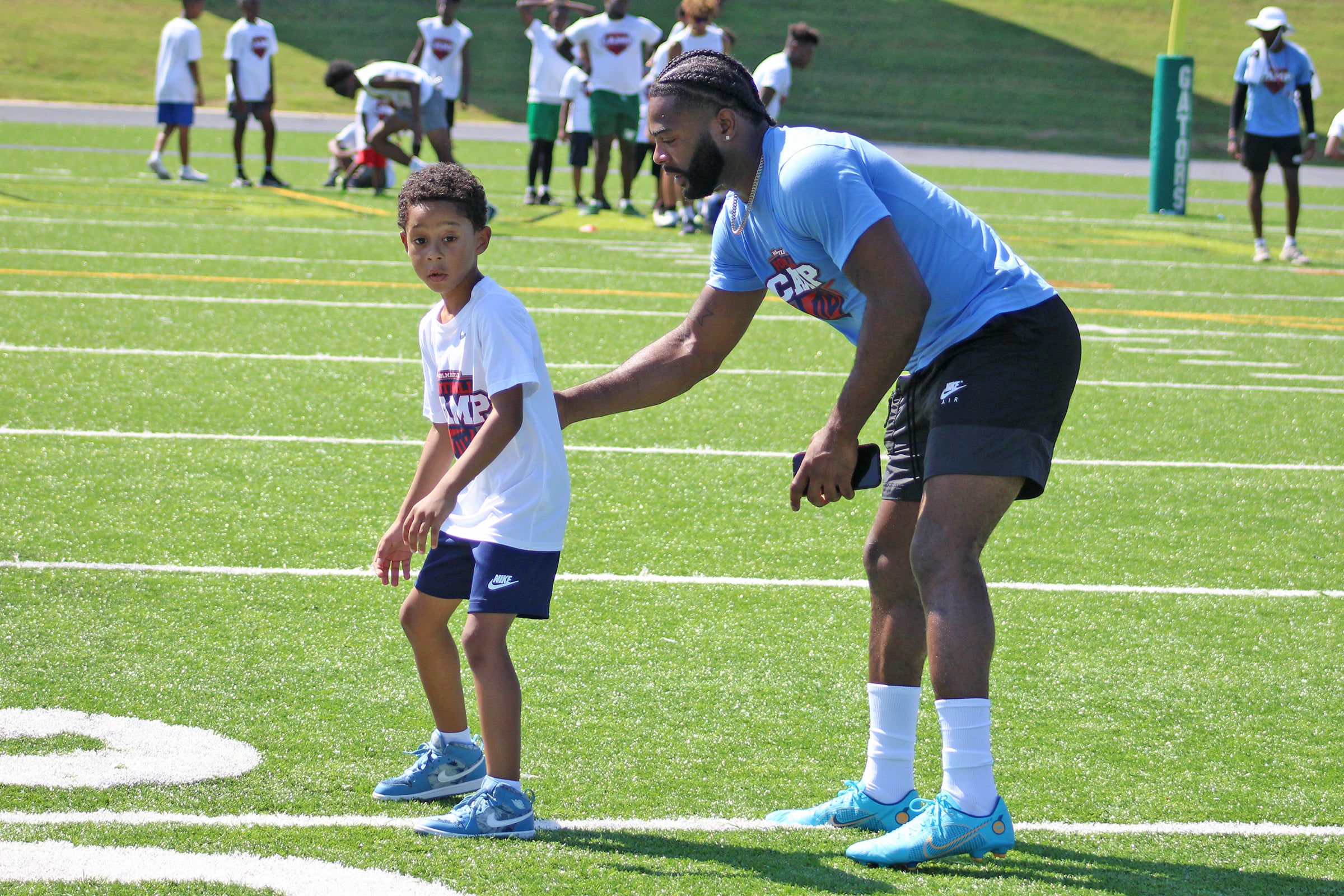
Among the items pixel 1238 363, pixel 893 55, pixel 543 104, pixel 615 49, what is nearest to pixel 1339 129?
pixel 1238 363

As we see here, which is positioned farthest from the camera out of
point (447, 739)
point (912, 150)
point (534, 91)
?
point (912, 150)

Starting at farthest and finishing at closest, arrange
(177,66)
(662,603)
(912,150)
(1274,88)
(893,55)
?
(893,55), (912,150), (177,66), (1274,88), (662,603)

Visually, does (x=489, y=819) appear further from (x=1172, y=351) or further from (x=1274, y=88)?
(x=1274, y=88)

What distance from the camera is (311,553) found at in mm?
5164

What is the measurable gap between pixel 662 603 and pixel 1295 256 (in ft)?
36.0

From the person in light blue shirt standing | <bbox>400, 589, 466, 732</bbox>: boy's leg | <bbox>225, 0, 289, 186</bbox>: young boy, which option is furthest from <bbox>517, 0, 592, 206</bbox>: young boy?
<bbox>400, 589, 466, 732</bbox>: boy's leg

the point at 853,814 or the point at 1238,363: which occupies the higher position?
the point at 1238,363

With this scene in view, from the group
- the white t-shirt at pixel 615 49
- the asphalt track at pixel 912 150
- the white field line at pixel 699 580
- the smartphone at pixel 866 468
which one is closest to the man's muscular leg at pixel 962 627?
the smartphone at pixel 866 468

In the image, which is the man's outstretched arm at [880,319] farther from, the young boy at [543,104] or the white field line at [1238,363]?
the young boy at [543,104]

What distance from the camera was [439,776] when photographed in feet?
10.9

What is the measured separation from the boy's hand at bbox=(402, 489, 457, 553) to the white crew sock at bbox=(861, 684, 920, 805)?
109 cm

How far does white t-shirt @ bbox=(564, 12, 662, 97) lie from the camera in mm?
14492

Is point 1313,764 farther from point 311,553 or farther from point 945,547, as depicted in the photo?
point 311,553

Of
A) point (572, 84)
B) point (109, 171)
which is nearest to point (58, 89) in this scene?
point (109, 171)
